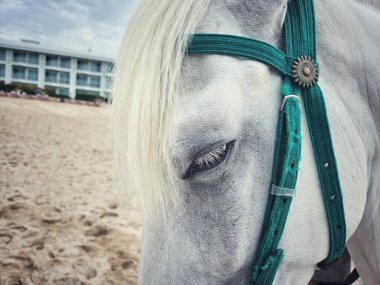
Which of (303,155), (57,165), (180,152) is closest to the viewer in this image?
(180,152)

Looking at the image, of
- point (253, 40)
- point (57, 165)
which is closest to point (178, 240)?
point (253, 40)

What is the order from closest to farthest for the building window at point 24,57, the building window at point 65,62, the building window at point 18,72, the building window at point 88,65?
the building window at point 24,57 → the building window at point 18,72 → the building window at point 65,62 → the building window at point 88,65

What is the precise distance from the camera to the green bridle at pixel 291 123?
31.6 inches

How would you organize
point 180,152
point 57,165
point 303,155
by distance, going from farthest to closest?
1. point 57,165
2. point 303,155
3. point 180,152

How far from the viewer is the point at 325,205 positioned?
88 centimetres

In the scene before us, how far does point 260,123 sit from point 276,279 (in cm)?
46

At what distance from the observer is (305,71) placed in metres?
0.86

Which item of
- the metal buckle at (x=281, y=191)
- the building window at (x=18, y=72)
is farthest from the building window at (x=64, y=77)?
the metal buckle at (x=281, y=191)

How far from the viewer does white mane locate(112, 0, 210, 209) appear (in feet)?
2.50

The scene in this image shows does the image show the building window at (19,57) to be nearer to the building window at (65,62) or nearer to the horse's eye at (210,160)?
the building window at (65,62)

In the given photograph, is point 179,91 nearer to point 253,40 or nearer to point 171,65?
point 171,65

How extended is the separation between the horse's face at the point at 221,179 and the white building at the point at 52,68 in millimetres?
40658

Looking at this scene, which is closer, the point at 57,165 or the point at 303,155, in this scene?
the point at 303,155

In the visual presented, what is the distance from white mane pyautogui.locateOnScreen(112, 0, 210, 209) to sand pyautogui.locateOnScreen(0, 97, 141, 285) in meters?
0.48
